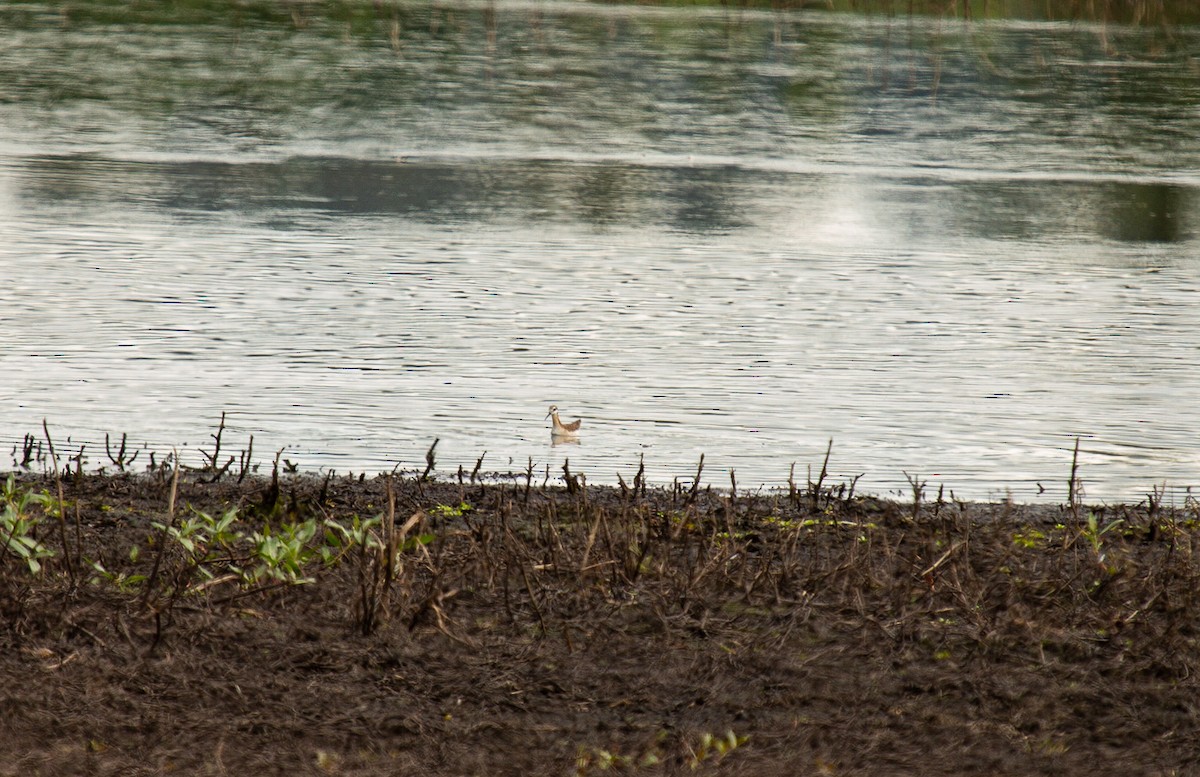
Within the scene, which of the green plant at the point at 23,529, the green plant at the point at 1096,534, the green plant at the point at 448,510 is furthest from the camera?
the green plant at the point at 448,510

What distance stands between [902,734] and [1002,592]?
906 millimetres

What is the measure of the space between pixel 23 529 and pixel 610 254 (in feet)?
21.2

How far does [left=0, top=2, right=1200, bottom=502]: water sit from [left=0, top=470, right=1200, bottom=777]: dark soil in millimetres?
1170

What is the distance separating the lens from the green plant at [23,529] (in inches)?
201

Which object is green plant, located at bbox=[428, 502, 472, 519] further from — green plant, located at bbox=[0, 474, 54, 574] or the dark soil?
green plant, located at bbox=[0, 474, 54, 574]

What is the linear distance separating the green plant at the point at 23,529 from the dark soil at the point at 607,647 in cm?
5

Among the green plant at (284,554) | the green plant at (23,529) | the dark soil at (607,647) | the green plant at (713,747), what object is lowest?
the green plant at (713,747)

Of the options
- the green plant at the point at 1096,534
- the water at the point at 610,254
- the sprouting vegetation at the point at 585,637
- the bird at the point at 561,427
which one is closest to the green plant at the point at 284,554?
the sprouting vegetation at the point at 585,637

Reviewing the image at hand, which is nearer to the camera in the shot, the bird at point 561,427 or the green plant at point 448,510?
the green plant at point 448,510

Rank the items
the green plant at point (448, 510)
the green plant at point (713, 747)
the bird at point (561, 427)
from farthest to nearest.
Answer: the bird at point (561, 427) → the green plant at point (448, 510) → the green plant at point (713, 747)

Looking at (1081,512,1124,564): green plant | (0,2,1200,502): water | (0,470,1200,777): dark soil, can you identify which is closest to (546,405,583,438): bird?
(0,2,1200,502): water

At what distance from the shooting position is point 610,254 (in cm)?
1139

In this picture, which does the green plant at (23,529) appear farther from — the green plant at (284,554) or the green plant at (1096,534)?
the green plant at (1096,534)

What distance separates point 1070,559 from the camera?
5.61 metres
